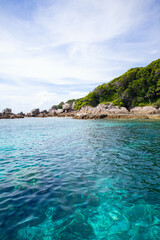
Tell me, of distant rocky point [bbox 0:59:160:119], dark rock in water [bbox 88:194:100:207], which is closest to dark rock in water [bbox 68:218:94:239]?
dark rock in water [bbox 88:194:100:207]

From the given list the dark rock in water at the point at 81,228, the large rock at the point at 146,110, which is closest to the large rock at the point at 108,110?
the large rock at the point at 146,110

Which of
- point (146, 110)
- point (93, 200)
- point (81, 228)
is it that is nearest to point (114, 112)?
point (146, 110)

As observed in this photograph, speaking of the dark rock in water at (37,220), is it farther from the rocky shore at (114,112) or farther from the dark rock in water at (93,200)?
the rocky shore at (114,112)

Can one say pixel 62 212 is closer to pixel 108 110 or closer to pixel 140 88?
pixel 108 110

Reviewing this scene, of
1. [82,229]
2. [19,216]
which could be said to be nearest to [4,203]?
[19,216]

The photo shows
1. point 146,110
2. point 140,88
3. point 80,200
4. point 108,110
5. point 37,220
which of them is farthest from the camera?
point 108,110

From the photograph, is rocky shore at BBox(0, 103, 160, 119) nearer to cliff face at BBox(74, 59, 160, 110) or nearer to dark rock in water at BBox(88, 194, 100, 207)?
cliff face at BBox(74, 59, 160, 110)

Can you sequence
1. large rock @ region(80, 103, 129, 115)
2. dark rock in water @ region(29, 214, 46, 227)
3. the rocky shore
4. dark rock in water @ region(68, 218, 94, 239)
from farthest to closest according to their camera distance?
1. large rock @ region(80, 103, 129, 115)
2. the rocky shore
3. dark rock in water @ region(29, 214, 46, 227)
4. dark rock in water @ region(68, 218, 94, 239)

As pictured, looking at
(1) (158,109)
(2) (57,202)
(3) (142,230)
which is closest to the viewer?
(3) (142,230)

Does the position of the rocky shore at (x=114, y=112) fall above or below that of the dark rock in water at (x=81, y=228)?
above

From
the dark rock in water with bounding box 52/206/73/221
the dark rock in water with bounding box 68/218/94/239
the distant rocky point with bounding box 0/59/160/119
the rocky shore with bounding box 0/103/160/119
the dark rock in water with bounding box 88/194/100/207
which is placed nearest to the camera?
the dark rock in water with bounding box 68/218/94/239

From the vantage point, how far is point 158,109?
62.0m

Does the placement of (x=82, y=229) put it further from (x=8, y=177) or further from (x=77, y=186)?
(x=8, y=177)

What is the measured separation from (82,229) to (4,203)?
3.45 meters
